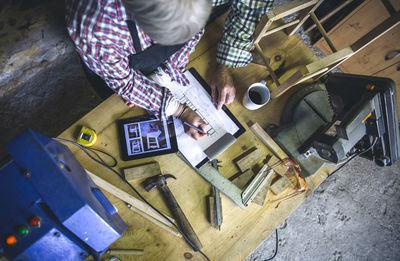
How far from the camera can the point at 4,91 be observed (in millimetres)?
1368

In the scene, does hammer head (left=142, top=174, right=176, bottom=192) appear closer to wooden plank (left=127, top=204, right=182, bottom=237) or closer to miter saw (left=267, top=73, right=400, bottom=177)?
wooden plank (left=127, top=204, right=182, bottom=237)

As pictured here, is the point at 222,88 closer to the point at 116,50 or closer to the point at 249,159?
the point at 249,159

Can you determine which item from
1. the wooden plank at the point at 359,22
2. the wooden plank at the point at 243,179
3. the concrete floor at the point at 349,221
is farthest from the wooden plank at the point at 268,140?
the wooden plank at the point at 359,22

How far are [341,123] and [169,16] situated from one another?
783 mm

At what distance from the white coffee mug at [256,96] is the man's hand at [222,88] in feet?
0.26

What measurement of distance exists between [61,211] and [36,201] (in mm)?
86

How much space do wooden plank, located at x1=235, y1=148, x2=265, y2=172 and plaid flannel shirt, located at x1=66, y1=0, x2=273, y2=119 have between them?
1.51ft

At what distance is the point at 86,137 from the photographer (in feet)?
3.47

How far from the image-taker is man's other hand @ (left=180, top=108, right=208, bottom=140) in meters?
1.10

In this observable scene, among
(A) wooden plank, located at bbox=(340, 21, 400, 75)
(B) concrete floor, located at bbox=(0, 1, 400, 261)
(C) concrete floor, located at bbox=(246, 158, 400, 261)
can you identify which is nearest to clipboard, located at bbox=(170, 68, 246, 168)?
(B) concrete floor, located at bbox=(0, 1, 400, 261)

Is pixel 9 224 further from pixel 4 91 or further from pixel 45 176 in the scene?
pixel 4 91

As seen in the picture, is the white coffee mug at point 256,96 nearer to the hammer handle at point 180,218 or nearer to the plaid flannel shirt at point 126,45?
the plaid flannel shirt at point 126,45

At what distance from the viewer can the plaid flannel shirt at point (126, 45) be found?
767 mm

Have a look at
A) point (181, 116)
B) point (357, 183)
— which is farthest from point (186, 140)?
point (357, 183)
